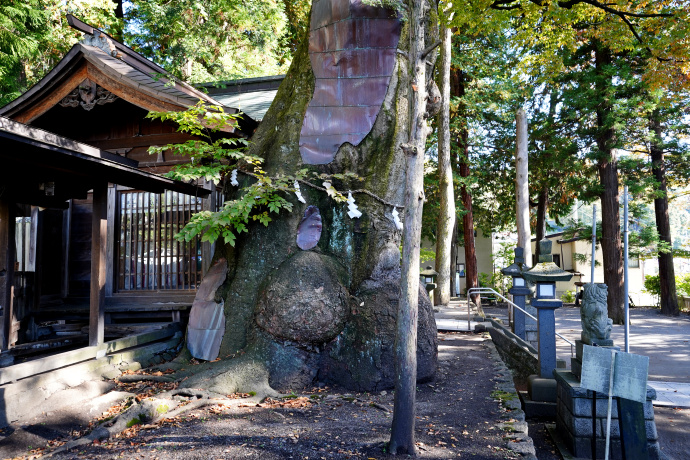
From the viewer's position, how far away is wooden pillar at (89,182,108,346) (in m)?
6.66

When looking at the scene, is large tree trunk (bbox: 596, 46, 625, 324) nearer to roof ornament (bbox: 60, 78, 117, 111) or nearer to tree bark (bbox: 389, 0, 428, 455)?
tree bark (bbox: 389, 0, 428, 455)

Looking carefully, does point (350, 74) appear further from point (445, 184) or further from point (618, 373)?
point (445, 184)

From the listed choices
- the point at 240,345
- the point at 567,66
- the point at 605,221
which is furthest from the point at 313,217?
the point at 567,66

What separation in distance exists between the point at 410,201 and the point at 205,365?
4098 mm

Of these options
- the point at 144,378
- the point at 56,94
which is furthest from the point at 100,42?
the point at 144,378

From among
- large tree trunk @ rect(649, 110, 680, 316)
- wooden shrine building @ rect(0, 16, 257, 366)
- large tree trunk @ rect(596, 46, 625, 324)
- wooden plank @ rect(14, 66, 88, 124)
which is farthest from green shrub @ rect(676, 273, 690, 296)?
wooden plank @ rect(14, 66, 88, 124)

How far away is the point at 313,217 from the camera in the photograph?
23.9ft

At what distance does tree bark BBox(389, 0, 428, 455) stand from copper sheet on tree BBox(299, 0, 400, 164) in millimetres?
2879

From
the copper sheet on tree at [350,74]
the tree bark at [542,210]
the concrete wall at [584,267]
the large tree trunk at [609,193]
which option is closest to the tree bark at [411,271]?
the copper sheet on tree at [350,74]

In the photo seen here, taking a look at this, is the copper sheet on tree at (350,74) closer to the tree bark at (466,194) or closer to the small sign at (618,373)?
the small sign at (618,373)

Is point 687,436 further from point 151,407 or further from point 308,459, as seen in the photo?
point 151,407

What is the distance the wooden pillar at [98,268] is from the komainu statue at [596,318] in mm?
6834

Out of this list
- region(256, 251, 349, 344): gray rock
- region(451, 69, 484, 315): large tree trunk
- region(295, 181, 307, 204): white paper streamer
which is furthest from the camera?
region(451, 69, 484, 315): large tree trunk

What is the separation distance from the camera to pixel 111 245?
31.6 feet
